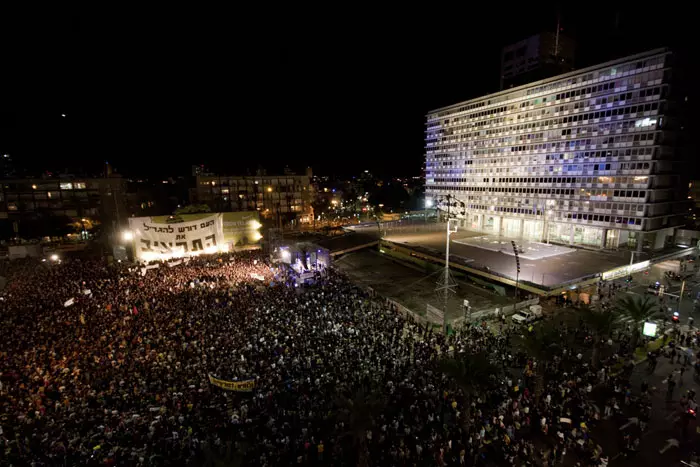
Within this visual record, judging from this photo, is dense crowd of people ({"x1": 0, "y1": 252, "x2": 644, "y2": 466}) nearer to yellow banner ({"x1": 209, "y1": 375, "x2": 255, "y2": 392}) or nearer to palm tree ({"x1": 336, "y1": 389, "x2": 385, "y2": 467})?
palm tree ({"x1": 336, "y1": 389, "x2": 385, "y2": 467})

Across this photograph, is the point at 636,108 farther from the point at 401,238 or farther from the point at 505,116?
the point at 401,238

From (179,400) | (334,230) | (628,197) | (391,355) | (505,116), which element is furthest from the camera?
(334,230)

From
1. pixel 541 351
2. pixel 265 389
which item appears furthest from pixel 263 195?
pixel 541 351

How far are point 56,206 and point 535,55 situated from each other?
308 feet

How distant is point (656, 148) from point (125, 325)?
5045cm

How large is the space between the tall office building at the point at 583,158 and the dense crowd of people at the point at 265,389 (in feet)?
98.0

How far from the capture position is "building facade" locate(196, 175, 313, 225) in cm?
6500

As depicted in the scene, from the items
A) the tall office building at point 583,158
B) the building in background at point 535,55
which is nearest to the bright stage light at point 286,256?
the tall office building at point 583,158

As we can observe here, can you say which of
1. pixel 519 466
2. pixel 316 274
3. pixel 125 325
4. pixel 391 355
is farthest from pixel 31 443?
pixel 316 274

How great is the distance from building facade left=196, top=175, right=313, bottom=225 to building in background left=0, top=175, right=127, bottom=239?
14.5 metres

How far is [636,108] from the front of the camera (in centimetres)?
3747

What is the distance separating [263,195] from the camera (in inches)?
2702

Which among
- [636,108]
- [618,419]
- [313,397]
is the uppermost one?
[636,108]

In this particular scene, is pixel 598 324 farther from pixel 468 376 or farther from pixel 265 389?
pixel 265 389
